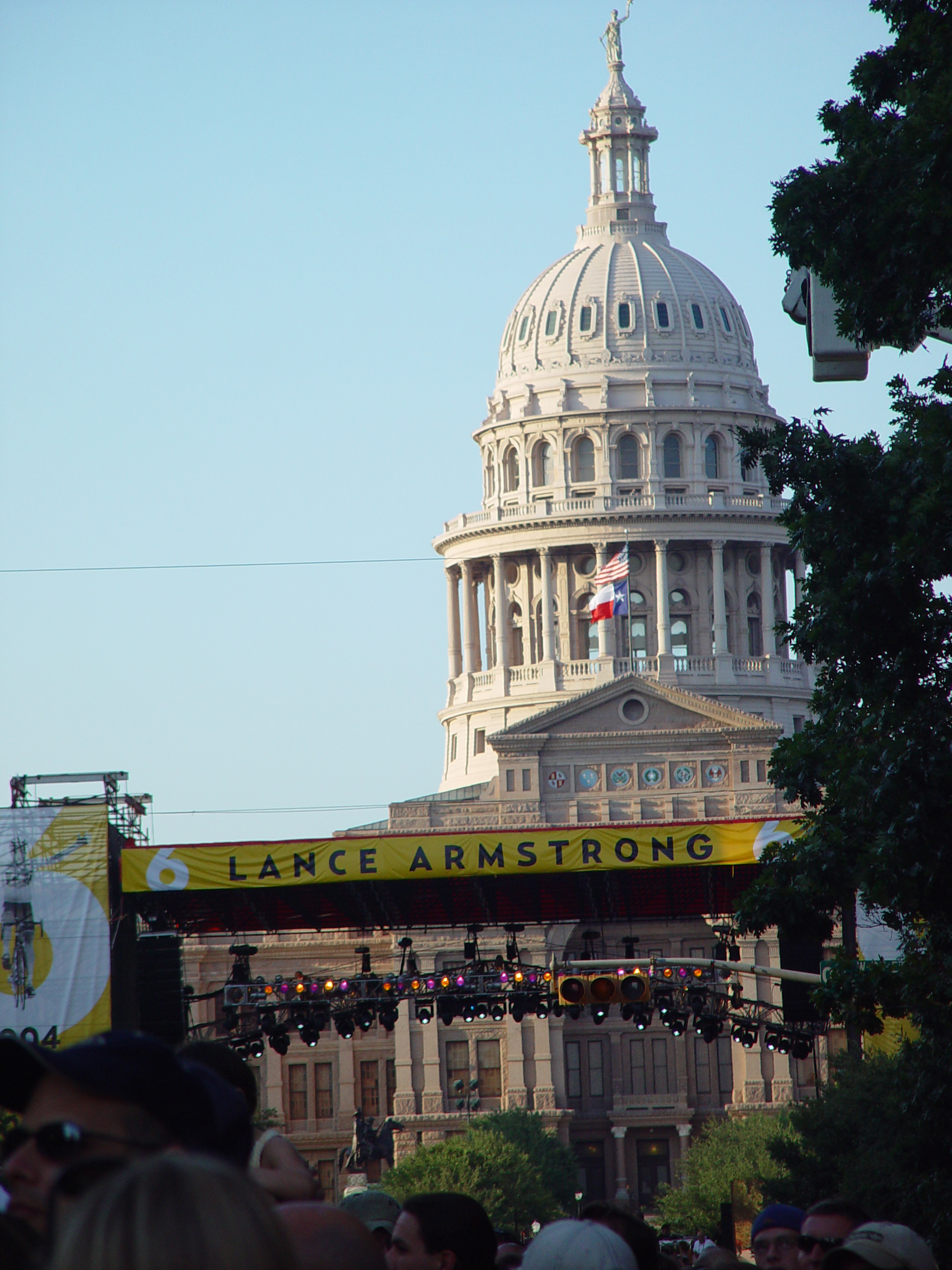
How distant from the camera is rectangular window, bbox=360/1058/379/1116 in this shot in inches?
4432

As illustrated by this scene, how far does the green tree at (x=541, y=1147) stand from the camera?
91.5 metres

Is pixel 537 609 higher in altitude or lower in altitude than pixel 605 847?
higher

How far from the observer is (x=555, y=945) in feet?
369

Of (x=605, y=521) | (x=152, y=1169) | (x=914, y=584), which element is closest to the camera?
(x=152, y=1169)

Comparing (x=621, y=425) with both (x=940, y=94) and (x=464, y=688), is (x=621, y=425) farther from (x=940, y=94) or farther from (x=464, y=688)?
(x=940, y=94)

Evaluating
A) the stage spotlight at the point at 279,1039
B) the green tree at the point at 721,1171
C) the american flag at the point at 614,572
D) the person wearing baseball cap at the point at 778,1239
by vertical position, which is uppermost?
the american flag at the point at 614,572

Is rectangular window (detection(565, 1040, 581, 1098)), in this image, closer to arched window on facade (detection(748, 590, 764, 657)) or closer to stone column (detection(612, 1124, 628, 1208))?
stone column (detection(612, 1124, 628, 1208))

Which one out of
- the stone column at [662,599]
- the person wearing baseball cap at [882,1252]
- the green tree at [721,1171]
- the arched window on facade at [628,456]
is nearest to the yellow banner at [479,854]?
the green tree at [721,1171]

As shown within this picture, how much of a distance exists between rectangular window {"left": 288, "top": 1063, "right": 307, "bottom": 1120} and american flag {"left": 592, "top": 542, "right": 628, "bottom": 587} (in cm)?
3023

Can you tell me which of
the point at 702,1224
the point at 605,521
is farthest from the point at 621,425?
the point at 702,1224

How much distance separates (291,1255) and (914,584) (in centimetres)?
2143

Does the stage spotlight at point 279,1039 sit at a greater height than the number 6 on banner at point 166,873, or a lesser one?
lesser

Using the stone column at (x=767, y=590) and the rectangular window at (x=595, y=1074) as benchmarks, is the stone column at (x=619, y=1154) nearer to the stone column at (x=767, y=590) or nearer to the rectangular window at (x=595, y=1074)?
the rectangular window at (x=595, y=1074)

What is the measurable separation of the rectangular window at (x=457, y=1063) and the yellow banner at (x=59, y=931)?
6241 centimetres
